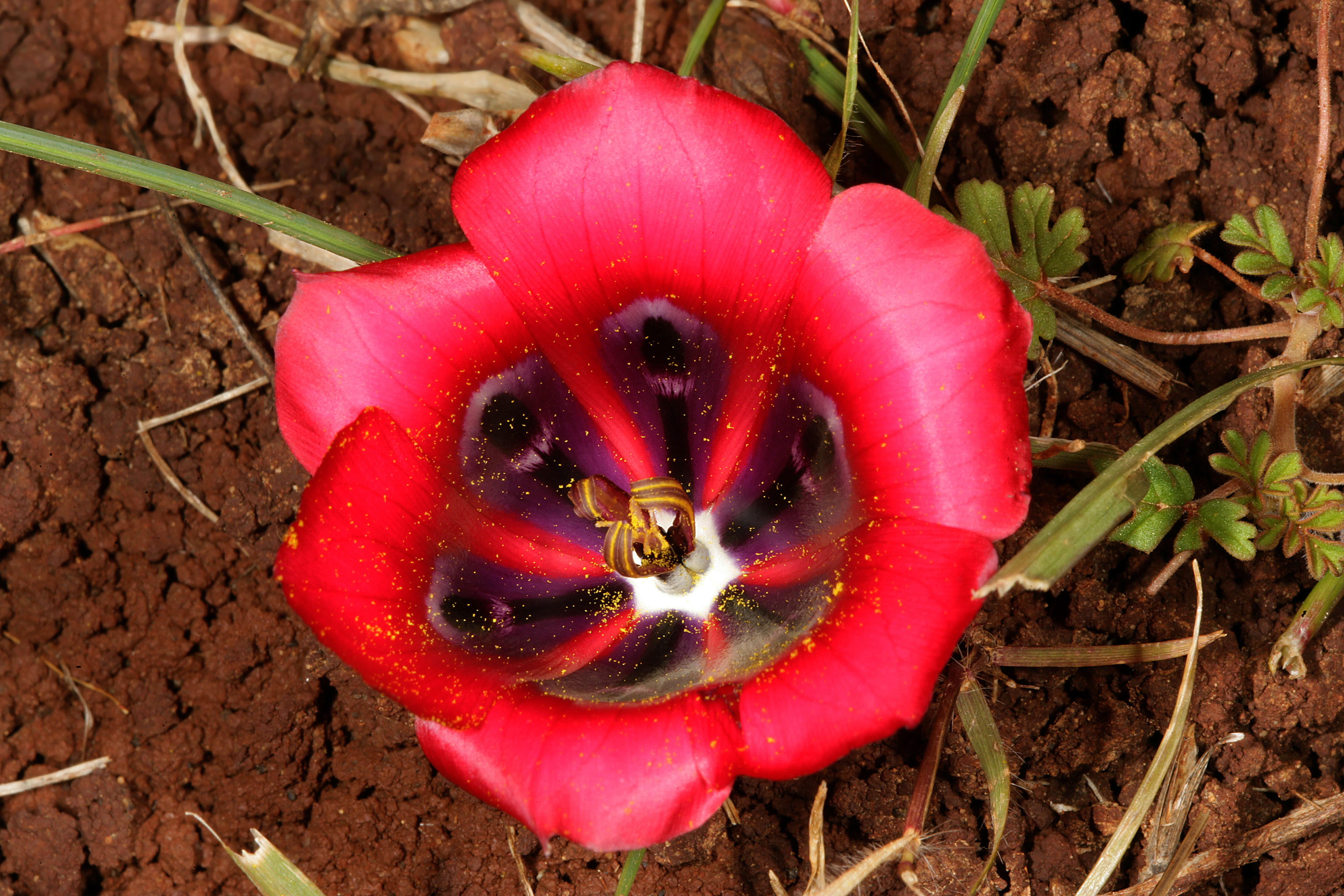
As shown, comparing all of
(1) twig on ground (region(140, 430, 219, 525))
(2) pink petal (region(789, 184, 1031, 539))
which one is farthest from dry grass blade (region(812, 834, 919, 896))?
(1) twig on ground (region(140, 430, 219, 525))

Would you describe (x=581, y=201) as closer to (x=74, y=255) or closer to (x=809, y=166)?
(x=809, y=166)

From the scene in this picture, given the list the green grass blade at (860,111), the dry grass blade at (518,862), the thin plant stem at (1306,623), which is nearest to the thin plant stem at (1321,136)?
the thin plant stem at (1306,623)

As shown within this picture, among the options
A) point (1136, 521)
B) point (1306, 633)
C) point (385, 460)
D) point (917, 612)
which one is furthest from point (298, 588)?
point (1306, 633)

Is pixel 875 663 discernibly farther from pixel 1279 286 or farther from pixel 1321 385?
pixel 1321 385

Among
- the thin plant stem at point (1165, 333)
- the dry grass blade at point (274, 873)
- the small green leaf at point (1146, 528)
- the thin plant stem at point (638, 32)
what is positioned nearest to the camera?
the dry grass blade at point (274, 873)

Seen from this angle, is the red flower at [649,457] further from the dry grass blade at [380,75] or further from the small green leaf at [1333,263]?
the dry grass blade at [380,75]
